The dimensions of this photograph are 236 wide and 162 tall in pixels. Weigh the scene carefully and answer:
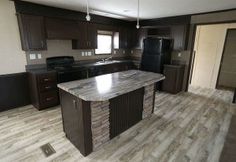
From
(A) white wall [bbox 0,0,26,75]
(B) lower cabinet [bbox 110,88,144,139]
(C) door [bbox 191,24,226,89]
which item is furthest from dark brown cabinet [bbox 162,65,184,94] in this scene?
(A) white wall [bbox 0,0,26,75]

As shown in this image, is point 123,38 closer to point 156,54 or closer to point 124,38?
point 124,38

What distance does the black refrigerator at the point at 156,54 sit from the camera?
446cm

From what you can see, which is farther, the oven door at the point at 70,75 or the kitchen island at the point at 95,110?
the oven door at the point at 70,75

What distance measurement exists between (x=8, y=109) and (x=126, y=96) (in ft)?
9.33

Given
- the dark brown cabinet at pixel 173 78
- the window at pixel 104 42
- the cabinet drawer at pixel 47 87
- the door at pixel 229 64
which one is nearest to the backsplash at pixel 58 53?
the window at pixel 104 42

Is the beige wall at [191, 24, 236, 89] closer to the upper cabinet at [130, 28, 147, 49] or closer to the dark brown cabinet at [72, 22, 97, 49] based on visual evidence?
the upper cabinet at [130, 28, 147, 49]

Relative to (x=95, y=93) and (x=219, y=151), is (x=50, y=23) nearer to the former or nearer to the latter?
(x=95, y=93)

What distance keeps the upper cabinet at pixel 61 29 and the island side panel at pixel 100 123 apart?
97.2 inches

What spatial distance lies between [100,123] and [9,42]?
2.78m

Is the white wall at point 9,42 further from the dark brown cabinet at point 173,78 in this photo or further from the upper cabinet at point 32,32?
the dark brown cabinet at point 173,78

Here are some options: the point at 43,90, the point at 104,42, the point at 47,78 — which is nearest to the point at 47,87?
the point at 43,90

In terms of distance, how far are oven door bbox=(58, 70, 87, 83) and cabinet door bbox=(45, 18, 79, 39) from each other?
935 mm

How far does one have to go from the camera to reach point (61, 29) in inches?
144

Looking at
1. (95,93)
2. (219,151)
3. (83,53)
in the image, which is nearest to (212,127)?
(219,151)
